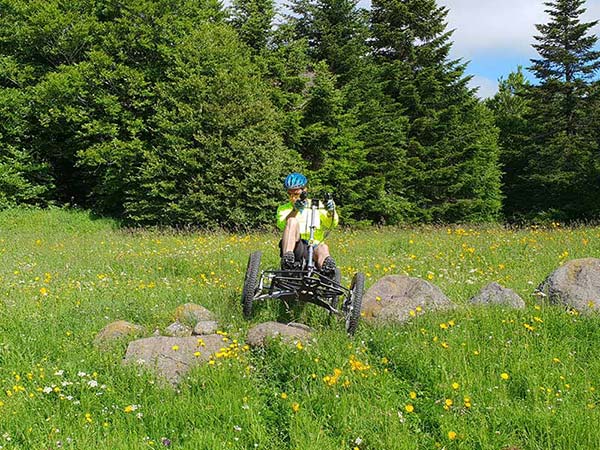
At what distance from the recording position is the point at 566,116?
31.1 meters

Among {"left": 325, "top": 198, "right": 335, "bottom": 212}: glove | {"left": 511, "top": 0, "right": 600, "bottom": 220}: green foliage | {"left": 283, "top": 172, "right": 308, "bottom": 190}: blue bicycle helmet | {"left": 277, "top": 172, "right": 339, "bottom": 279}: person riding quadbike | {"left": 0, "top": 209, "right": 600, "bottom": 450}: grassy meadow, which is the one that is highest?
{"left": 511, "top": 0, "right": 600, "bottom": 220}: green foliage

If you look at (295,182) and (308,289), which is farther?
(295,182)

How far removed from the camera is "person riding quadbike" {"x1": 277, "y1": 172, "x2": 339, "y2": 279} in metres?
6.50

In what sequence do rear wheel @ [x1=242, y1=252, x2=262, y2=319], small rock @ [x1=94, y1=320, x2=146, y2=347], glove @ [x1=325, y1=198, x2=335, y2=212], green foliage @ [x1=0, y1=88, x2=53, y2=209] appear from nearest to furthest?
small rock @ [x1=94, y1=320, x2=146, y2=347]
rear wheel @ [x1=242, y1=252, x2=262, y2=319]
glove @ [x1=325, y1=198, x2=335, y2=212]
green foliage @ [x1=0, y1=88, x2=53, y2=209]

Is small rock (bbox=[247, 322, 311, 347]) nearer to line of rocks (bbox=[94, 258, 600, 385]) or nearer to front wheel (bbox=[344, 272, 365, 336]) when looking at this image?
line of rocks (bbox=[94, 258, 600, 385])

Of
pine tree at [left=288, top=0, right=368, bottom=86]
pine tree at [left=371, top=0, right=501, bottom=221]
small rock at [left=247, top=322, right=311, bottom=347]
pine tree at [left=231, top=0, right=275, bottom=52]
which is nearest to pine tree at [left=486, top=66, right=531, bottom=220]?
pine tree at [left=371, top=0, right=501, bottom=221]

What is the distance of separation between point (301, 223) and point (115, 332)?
255cm

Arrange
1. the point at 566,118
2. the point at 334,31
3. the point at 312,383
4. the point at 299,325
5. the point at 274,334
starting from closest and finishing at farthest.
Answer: the point at 312,383
the point at 274,334
the point at 299,325
the point at 334,31
the point at 566,118

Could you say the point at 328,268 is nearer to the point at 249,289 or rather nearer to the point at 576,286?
the point at 249,289

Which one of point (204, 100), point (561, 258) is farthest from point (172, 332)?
point (204, 100)

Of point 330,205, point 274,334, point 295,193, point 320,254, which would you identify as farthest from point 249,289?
point 295,193

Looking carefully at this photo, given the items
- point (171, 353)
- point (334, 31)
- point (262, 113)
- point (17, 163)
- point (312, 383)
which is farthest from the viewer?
point (334, 31)

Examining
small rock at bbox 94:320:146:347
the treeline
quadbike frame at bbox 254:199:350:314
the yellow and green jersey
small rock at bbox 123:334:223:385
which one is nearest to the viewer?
small rock at bbox 123:334:223:385

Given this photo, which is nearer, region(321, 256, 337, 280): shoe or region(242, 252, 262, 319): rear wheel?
region(242, 252, 262, 319): rear wheel
